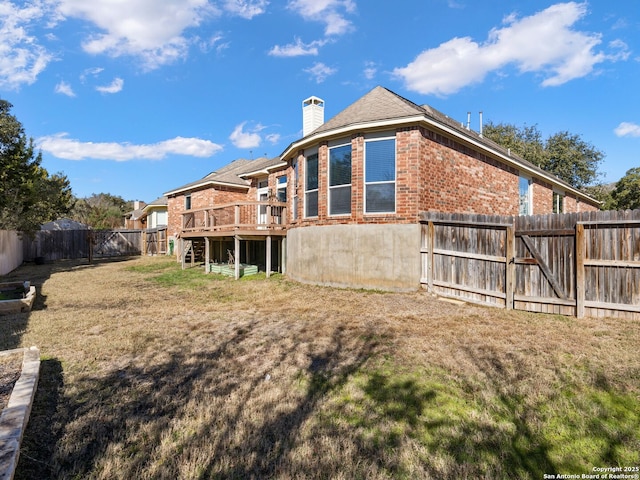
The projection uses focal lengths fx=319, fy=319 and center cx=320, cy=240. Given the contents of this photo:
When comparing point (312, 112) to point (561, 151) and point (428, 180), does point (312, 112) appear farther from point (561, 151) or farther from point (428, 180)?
point (561, 151)

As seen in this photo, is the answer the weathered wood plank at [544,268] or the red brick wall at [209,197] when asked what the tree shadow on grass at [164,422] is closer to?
the weathered wood plank at [544,268]

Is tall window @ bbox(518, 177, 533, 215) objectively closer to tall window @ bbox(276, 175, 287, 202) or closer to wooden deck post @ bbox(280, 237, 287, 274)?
wooden deck post @ bbox(280, 237, 287, 274)

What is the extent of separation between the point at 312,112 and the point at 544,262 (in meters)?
11.9

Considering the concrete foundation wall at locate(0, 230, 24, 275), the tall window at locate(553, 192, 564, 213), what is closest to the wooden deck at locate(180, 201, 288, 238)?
the concrete foundation wall at locate(0, 230, 24, 275)

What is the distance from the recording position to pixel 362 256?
358 inches

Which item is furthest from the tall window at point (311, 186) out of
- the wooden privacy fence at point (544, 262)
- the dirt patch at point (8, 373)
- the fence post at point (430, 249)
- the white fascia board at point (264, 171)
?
the dirt patch at point (8, 373)

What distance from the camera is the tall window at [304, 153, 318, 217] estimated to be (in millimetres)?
10719

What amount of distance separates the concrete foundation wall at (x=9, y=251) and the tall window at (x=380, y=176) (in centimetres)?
1578

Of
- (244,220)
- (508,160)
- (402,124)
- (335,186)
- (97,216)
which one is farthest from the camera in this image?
(97,216)

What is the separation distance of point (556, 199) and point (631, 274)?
1761cm

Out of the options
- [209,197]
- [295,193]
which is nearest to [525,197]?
[295,193]

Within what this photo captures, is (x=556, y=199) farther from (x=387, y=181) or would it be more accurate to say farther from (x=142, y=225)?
(x=142, y=225)

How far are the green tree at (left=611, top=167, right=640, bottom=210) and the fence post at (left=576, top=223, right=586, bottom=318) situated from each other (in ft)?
92.8

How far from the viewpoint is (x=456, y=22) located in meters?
11.8
